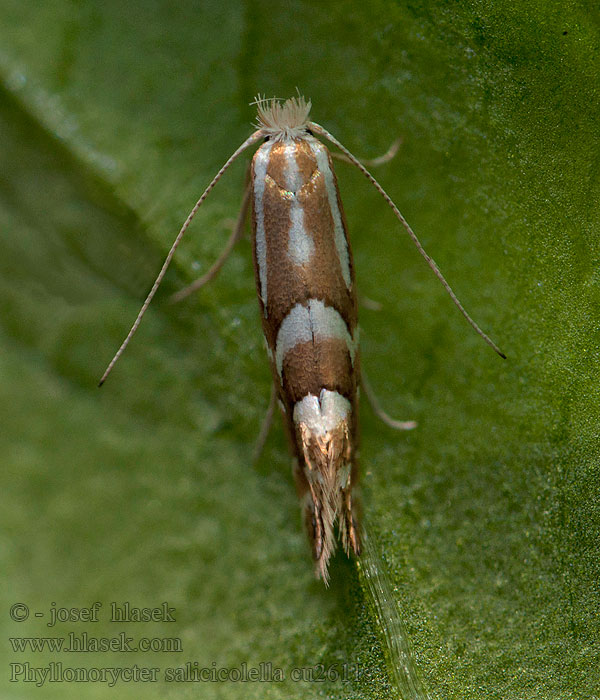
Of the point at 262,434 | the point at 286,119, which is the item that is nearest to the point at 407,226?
the point at 286,119

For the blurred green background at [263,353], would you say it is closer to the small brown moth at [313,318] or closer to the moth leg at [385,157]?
the moth leg at [385,157]

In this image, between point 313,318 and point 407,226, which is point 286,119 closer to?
point 407,226

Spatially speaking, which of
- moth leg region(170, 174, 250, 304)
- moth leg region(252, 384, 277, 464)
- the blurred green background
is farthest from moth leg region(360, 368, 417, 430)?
moth leg region(170, 174, 250, 304)

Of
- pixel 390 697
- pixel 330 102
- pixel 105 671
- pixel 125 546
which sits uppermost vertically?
pixel 330 102

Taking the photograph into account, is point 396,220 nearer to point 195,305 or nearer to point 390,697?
point 195,305

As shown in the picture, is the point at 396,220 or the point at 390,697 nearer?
the point at 390,697

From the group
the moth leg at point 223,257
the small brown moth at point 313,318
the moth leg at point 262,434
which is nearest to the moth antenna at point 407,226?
the small brown moth at point 313,318

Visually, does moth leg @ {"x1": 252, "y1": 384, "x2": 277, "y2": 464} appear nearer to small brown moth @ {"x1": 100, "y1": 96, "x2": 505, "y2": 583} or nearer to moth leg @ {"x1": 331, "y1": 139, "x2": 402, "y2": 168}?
small brown moth @ {"x1": 100, "y1": 96, "x2": 505, "y2": 583}

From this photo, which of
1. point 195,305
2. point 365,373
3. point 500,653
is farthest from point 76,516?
point 500,653
